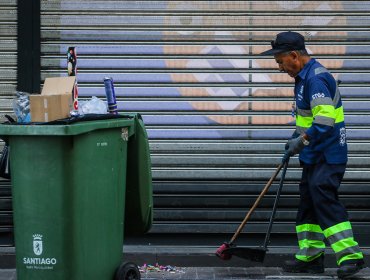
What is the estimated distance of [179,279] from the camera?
8766 millimetres

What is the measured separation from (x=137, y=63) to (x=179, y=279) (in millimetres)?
2308

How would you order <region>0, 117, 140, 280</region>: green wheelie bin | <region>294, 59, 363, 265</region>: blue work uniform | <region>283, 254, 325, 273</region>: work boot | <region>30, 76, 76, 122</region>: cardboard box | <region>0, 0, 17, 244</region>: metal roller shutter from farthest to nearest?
<region>0, 0, 17, 244</region>: metal roller shutter, <region>283, 254, 325, 273</region>: work boot, <region>294, 59, 363, 265</region>: blue work uniform, <region>30, 76, 76, 122</region>: cardboard box, <region>0, 117, 140, 280</region>: green wheelie bin

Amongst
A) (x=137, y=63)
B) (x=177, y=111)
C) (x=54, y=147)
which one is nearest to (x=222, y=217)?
(x=177, y=111)

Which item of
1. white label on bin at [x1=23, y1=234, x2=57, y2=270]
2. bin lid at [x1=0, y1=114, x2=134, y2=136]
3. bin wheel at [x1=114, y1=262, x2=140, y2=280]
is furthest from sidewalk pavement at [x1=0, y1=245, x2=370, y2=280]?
bin lid at [x1=0, y1=114, x2=134, y2=136]

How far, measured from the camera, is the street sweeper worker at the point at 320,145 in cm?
835

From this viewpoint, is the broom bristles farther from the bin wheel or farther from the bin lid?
the bin lid

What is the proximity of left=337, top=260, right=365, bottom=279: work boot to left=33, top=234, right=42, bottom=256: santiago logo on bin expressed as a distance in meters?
2.73

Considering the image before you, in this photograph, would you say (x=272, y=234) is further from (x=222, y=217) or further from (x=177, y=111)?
(x=177, y=111)

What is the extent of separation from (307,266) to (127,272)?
2032 millimetres

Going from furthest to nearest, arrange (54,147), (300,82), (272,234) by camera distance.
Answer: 1. (272,234)
2. (300,82)
3. (54,147)

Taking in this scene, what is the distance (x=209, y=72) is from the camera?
32.4 feet

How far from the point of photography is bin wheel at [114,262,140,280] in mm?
7413

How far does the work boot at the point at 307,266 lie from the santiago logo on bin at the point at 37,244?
275 cm

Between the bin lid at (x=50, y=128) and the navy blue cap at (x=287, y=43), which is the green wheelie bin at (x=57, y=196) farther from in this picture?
the navy blue cap at (x=287, y=43)
